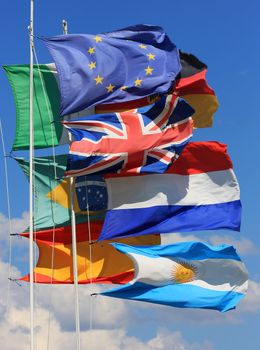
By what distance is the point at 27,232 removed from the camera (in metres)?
49.8

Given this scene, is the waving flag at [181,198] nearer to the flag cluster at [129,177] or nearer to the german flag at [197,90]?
the flag cluster at [129,177]

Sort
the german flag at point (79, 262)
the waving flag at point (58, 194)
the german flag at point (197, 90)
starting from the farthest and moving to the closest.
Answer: the german flag at point (197, 90) < the waving flag at point (58, 194) < the german flag at point (79, 262)

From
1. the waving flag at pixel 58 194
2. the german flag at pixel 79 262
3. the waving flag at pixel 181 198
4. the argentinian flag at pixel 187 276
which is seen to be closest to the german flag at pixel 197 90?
the waving flag at pixel 181 198

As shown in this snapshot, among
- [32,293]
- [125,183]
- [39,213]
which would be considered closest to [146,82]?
[125,183]

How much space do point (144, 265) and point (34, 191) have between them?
20.7 feet

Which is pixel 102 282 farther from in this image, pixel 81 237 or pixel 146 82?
pixel 146 82

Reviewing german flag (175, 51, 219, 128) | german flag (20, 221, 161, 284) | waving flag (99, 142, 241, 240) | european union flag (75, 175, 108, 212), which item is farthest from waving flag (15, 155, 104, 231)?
german flag (175, 51, 219, 128)

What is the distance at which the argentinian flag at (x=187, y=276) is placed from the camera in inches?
1905

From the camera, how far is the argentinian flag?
159 feet

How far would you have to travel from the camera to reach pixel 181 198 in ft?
165

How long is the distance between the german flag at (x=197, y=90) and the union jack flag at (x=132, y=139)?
5.48ft

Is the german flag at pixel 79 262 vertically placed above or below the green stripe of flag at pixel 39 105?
below

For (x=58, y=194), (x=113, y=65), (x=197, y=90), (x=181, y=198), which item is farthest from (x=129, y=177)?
(x=197, y=90)

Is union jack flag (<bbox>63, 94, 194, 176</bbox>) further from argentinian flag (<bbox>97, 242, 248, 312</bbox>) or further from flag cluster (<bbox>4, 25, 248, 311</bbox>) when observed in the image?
argentinian flag (<bbox>97, 242, 248, 312</bbox>)
